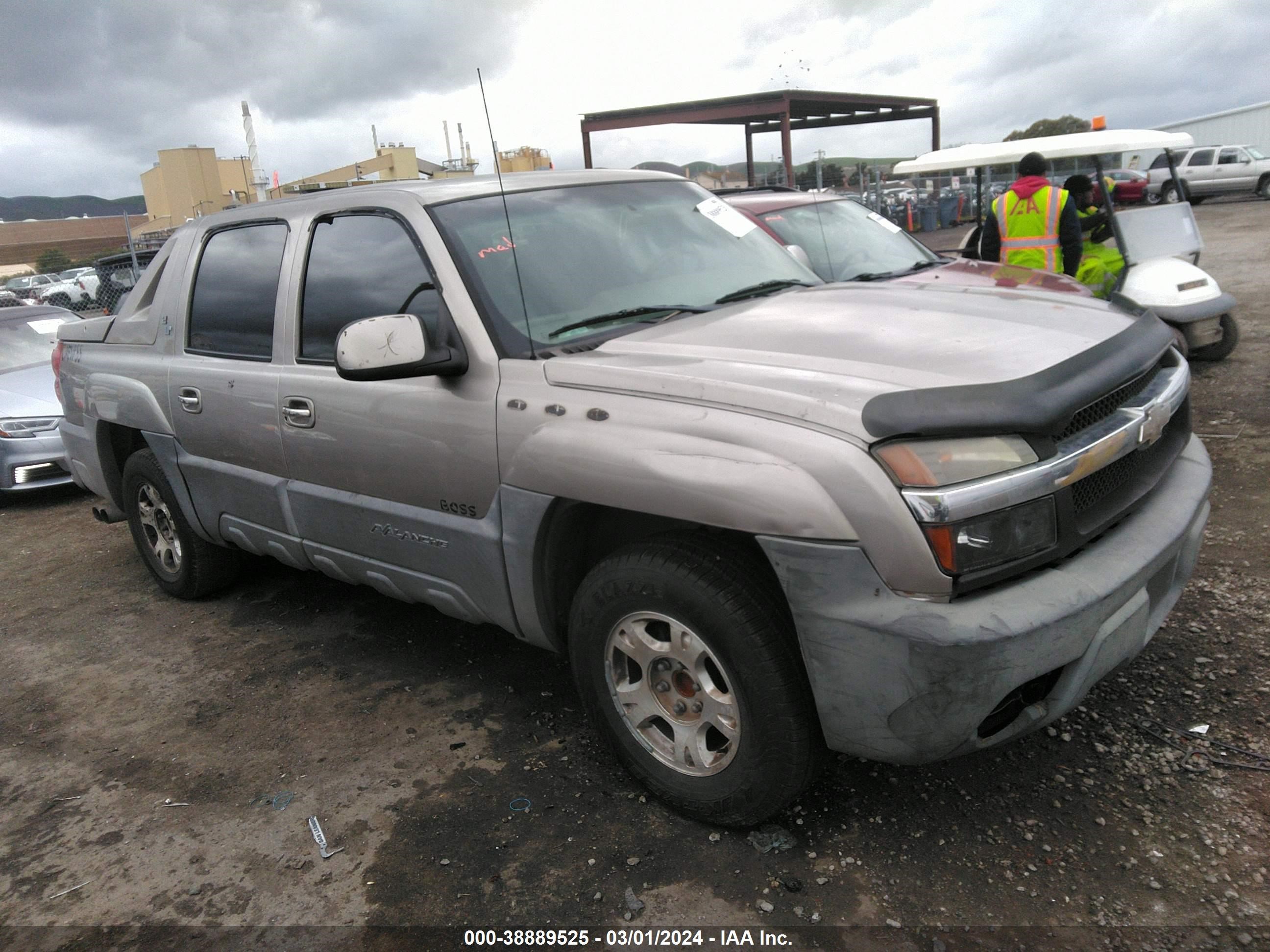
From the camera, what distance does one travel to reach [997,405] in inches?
89.7

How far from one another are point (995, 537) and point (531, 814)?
1.59 meters

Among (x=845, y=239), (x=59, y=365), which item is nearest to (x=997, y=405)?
(x=845, y=239)

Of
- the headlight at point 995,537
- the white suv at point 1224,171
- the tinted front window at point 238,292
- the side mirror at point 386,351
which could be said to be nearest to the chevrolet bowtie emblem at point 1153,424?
the headlight at point 995,537

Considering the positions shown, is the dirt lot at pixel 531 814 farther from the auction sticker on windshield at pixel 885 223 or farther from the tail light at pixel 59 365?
the auction sticker on windshield at pixel 885 223

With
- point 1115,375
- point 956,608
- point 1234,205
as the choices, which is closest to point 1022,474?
point 956,608

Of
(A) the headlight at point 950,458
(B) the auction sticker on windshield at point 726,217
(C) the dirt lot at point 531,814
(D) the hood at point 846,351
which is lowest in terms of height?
(C) the dirt lot at point 531,814

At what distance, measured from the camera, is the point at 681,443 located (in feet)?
8.00

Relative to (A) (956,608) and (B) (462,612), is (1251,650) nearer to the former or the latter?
(A) (956,608)

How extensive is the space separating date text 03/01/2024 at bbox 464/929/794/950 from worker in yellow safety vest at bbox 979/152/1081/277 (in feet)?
19.1

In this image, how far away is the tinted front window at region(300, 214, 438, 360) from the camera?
3.25m

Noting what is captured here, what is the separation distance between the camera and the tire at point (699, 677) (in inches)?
94.0

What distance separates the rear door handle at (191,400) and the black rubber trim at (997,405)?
3.10 meters

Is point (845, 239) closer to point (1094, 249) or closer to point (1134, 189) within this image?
point (1094, 249)

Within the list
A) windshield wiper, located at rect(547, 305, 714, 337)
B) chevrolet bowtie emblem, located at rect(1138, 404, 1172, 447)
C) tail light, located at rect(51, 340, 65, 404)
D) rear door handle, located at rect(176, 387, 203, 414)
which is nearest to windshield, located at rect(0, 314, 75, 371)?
tail light, located at rect(51, 340, 65, 404)
